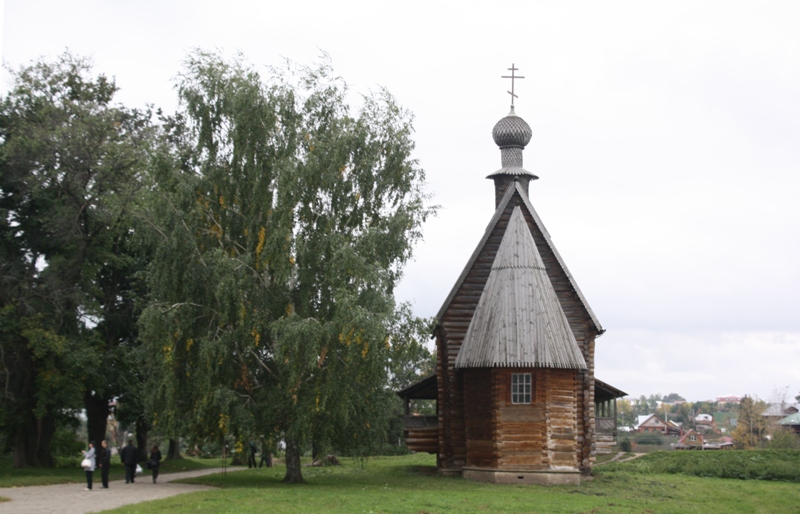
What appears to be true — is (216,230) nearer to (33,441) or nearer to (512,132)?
(33,441)

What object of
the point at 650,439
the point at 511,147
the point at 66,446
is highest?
the point at 511,147

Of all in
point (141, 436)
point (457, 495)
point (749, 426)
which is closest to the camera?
point (457, 495)

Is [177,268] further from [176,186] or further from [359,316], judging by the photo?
[359,316]

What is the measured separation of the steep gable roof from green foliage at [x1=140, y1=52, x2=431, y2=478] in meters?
4.28

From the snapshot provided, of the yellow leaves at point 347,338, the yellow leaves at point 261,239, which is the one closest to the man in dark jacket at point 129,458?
the yellow leaves at point 261,239

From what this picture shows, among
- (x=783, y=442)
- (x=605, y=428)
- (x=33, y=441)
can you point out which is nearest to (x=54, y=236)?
(x=33, y=441)

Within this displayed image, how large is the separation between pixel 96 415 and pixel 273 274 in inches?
595

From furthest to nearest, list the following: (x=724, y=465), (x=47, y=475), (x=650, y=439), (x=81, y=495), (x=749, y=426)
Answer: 1. (x=650, y=439)
2. (x=749, y=426)
3. (x=724, y=465)
4. (x=47, y=475)
5. (x=81, y=495)

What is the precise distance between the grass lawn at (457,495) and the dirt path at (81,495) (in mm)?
1021

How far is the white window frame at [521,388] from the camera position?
30.9 metres

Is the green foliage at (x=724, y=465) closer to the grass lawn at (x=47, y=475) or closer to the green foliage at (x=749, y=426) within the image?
the grass lawn at (x=47, y=475)

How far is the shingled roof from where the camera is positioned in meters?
30.4

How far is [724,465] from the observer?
38219 millimetres

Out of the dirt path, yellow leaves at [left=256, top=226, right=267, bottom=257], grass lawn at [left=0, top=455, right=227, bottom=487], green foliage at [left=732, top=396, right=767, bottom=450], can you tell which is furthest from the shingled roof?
green foliage at [left=732, top=396, right=767, bottom=450]
